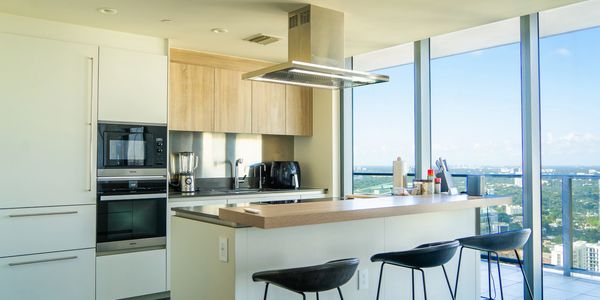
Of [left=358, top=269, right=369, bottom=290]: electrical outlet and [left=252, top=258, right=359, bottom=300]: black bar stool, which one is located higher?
[left=252, top=258, right=359, bottom=300]: black bar stool

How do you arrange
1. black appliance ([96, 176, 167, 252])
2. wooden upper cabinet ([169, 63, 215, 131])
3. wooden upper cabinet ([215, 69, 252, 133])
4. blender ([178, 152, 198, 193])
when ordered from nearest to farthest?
black appliance ([96, 176, 167, 252])
wooden upper cabinet ([169, 63, 215, 131])
blender ([178, 152, 198, 193])
wooden upper cabinet ([215, 69, 252, 133])

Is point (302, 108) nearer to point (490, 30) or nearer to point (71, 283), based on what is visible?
point (490, 30)

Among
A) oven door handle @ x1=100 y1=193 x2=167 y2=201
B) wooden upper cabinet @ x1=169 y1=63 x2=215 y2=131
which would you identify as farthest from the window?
oven door handle @ x1=100 y1=193 x2=167 y2=201

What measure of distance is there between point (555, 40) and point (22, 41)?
414 cm

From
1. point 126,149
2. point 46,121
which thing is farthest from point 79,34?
point 126,149

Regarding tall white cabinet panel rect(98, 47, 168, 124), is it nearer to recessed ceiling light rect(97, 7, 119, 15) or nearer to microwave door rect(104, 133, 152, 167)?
microwave door rect(104, 133, 152, 167)

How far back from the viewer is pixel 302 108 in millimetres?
5637

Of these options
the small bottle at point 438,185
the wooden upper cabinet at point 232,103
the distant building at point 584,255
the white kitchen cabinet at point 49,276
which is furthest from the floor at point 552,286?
the white kitchen cabinet at point 49,276

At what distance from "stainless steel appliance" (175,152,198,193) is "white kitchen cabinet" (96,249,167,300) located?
0.78 meters

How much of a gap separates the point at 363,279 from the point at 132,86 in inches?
102

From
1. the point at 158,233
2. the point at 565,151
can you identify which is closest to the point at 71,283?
the point at 158,233

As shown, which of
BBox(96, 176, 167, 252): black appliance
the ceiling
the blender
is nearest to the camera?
the ceiling

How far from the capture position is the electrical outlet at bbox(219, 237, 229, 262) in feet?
8.07

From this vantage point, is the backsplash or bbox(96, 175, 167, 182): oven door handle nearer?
bbox(96, 175, 167, 182): oven door handle
